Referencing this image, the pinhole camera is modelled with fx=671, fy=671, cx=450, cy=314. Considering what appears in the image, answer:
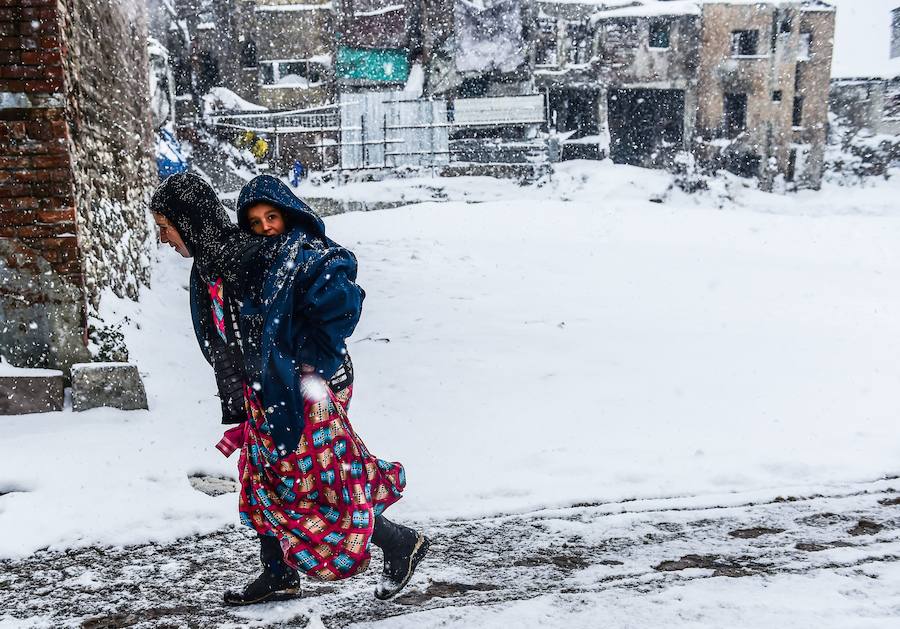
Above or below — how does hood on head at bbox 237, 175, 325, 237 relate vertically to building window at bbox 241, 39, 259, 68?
below

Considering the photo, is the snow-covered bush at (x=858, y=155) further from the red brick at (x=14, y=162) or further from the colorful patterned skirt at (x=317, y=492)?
the colorful patterned skirt at (x=317, y=492)

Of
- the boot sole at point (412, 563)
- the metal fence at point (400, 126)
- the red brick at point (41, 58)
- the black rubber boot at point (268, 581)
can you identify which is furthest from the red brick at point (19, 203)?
the metal fence at point (400, 126)

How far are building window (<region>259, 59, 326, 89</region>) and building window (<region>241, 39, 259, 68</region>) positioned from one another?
550mm

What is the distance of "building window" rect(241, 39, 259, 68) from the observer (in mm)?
25922

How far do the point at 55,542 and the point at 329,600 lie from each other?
1508 mm

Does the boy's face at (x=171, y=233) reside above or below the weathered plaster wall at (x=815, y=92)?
below

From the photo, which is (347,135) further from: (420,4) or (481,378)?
(481,378)

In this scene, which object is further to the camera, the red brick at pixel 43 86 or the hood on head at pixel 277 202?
the red brick at pixel 43 86

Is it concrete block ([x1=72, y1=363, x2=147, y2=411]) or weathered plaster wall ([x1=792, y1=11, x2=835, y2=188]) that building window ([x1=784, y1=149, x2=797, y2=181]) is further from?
concrete block ([x1=72, y1=363, x2=147, y2=411])

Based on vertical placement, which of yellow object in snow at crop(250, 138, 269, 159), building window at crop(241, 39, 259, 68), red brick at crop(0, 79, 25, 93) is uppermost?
building window at crop(241, 39, 259, 68)

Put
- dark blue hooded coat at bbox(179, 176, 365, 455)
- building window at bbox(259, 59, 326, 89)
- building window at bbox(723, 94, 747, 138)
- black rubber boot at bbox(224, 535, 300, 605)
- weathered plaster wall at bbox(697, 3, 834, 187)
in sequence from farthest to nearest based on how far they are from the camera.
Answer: building window at bbox(723, 94, 747, 138) < weathered plaster wall at bbox(697, 3, 834, 187) < building window at bbox(259, 59, 326, 89) < black rubber boot at bbox(224, 535, 300, 605) < dark blue hooded coat at bbox(179, 176, 365, 455)

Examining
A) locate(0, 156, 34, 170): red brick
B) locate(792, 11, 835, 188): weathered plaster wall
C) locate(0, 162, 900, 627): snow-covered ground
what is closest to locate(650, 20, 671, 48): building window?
locate(792, 11, 835, 188): weathered plaster wall

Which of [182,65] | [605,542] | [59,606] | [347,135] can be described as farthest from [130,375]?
[182,65]

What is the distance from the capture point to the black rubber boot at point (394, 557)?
2.67m
